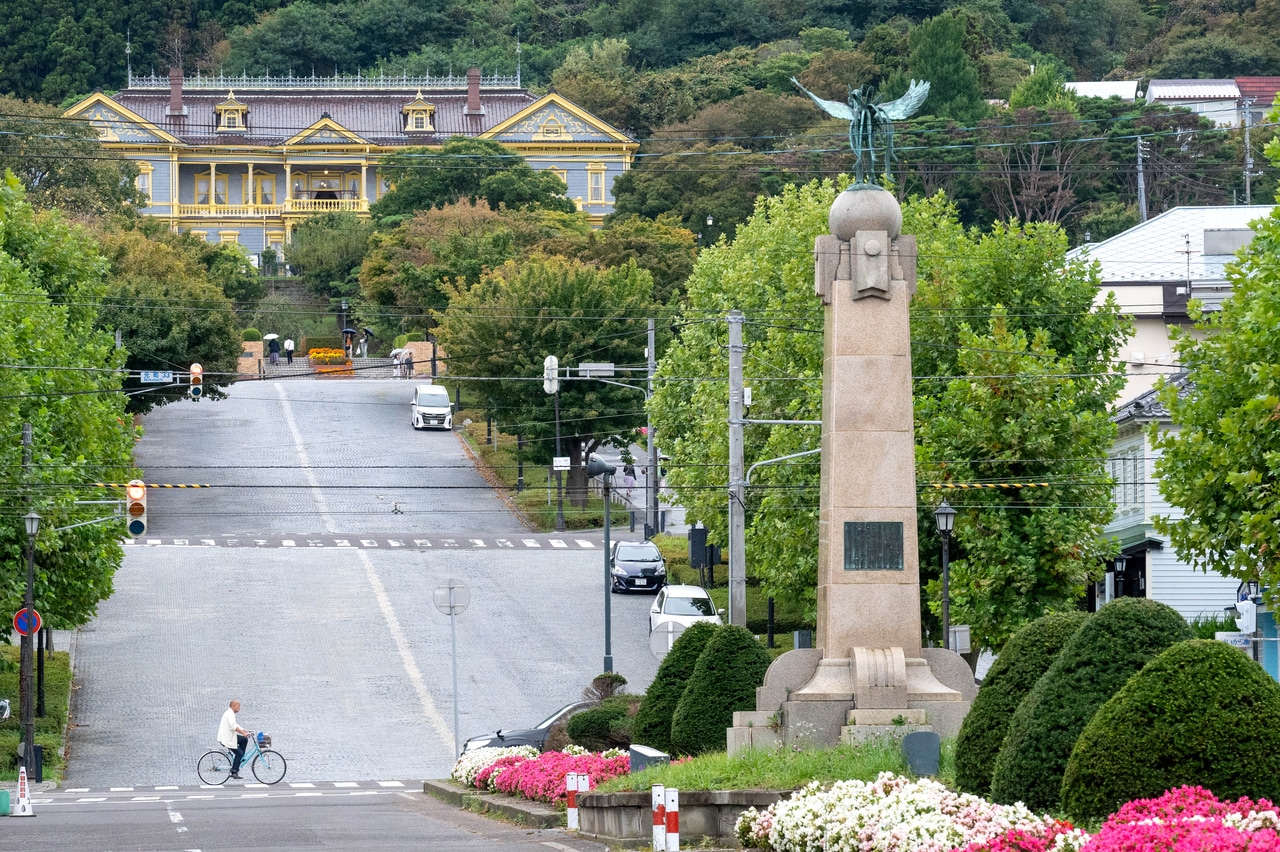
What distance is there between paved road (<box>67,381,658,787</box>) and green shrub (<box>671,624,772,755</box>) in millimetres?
13361

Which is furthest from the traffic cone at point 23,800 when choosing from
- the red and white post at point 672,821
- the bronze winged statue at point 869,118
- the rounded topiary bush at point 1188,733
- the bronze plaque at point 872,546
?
the rounded topiary bush at point 1188,733

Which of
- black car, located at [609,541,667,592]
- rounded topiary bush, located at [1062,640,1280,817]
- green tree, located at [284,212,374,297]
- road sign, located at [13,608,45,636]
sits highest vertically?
green tree, located at [284,212,374,297]

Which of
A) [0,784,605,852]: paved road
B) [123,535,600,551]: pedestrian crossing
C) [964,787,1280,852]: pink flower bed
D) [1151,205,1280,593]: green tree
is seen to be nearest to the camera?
[964,787,1280,852]: pink flower bed

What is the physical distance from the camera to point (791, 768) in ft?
66.7

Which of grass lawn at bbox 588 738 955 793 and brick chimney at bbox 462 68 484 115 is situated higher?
brick chimney at bbox 462 68 484 115

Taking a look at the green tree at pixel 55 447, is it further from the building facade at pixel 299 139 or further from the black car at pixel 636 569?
the building facade at pixel 299 139

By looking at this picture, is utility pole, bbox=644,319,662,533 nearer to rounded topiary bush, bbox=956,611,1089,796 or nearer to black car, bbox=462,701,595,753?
black car, bbox=462,701,595,753

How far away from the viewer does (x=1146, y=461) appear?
51500 mm

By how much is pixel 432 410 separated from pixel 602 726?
55.1 meters

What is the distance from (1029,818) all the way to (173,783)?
22559mm

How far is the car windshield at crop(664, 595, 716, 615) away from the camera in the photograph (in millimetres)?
47438

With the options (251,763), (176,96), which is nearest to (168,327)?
(251,763)

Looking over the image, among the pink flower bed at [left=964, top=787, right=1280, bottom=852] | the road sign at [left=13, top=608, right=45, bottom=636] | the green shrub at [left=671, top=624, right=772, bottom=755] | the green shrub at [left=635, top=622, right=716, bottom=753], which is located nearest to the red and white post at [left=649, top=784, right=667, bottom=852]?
the green shrub at [left=671, top=624, right=772, bottom=755]

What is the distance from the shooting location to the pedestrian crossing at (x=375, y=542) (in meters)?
62.0
